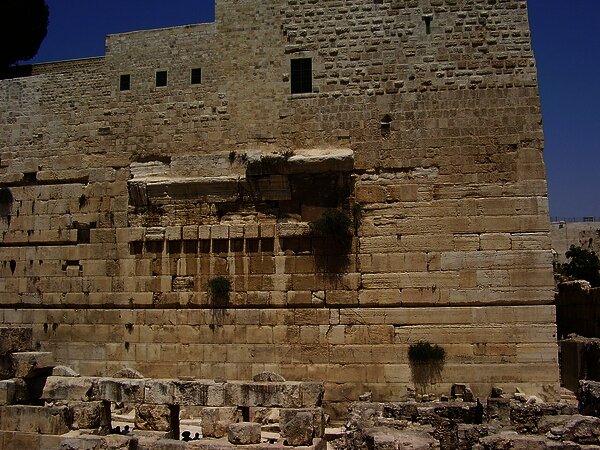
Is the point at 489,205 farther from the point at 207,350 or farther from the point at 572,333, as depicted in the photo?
the point at 572,333

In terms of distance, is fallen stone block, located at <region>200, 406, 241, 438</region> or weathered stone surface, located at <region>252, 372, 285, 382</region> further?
weathered stone surface, located at <region>252, 372, 285, 382</region>

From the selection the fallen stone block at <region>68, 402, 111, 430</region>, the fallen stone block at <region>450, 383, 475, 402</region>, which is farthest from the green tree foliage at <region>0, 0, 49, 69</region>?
the fallen stone block at <region>450, 383, 475, 402</region>

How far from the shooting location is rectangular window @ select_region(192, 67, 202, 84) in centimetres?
1188

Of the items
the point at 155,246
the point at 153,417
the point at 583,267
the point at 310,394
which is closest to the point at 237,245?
the point at 155,246

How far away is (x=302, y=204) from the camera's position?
11.1 metres

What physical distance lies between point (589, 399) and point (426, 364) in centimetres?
279

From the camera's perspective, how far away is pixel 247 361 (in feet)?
35.8

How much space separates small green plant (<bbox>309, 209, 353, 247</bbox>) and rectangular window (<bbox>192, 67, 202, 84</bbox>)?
3.75 meters

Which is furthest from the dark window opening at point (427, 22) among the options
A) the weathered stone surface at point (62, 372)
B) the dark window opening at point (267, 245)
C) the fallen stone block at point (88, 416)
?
the weathered stone surface at point (62, 372)

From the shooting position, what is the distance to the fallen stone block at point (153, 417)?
28.9ft

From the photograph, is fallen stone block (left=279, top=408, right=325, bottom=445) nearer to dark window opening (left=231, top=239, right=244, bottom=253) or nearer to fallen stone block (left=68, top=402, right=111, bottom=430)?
fallen stone block (left=68, top=402, right=111, bottom=430)

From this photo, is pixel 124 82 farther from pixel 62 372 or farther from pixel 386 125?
pixel 62 372

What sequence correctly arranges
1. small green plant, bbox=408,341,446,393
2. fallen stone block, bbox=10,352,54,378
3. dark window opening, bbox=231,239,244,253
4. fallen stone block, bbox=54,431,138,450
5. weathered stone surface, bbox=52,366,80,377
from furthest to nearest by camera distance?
dark window opening, bbox=231,239,244,253 < weathered stone surface, bbox=52,366,80,377 < small green plant, bbox=408,341,446,393 < fallen stone block, bbox=10,352,54,378 < fallen stone block, bbox=54,431,138,450

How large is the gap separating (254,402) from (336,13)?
721 centimetres
